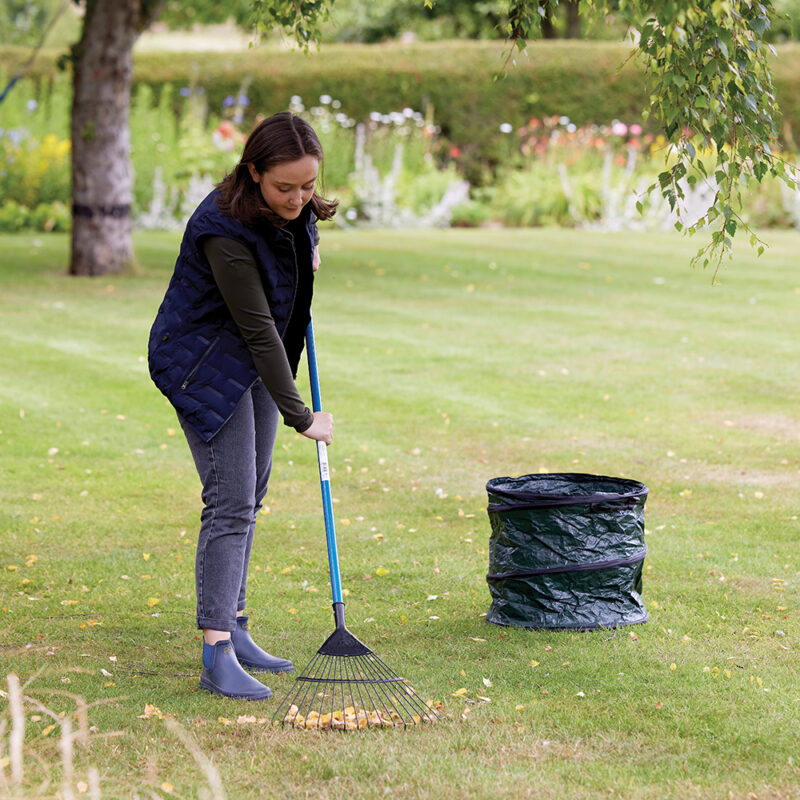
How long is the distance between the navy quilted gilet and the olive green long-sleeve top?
6cm

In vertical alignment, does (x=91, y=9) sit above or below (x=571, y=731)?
above

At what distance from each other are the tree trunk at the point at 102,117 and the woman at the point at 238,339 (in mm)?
10222

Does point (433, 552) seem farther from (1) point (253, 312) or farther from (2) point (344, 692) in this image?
(1) point (253, 312)

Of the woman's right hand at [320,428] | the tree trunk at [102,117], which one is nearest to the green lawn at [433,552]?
the woman's right hand at [320,428]

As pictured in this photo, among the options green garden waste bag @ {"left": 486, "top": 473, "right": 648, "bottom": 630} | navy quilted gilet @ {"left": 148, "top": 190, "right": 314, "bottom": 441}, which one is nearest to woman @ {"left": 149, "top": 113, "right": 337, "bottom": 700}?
navy quilted gilet @ {"left": 148, "top": 190, "right": 314, "bottom": 441}

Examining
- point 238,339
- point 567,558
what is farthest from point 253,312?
point 567,558

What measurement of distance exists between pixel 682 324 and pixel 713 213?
336 inches

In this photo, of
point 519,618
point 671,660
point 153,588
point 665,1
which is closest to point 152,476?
point 153,588

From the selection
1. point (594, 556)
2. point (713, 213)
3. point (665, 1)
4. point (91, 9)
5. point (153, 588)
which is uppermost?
point (91, 9)

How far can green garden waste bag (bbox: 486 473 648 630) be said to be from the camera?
4.73 meters

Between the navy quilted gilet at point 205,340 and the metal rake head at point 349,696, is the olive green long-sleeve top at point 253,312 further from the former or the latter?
the metal rake head at point 349,696

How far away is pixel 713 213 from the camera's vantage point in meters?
4.05

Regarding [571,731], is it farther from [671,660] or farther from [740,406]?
[740,406]

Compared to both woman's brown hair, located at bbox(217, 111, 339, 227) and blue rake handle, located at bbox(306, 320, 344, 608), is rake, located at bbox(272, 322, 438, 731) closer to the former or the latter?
blue rake handle, located at bbox(306, 320, 344, 608)
